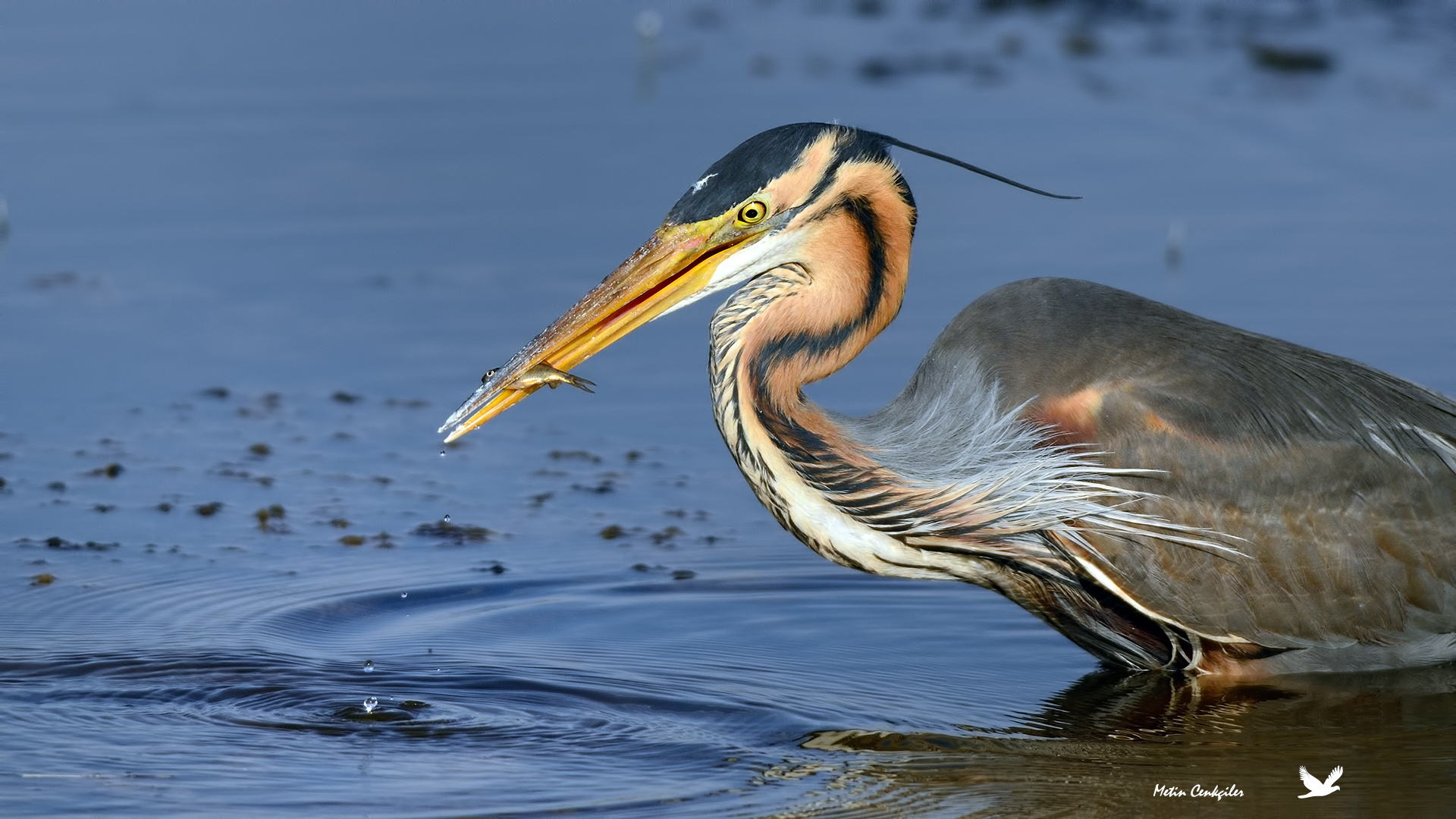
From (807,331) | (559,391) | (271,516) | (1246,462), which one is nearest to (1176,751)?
(1246,462)

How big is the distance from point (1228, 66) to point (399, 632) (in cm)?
837

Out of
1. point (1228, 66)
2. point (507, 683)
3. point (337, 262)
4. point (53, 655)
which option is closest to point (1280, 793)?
point (507, 683)

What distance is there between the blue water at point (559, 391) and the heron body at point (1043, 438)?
0.42 m

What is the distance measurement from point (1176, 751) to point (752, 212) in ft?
6.65

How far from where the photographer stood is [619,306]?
589cm

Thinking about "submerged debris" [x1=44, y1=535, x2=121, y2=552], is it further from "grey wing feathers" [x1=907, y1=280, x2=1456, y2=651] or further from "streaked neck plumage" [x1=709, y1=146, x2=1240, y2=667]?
"grey wing feathers" [x1=907, y1=280, x2=1456, y2=651]

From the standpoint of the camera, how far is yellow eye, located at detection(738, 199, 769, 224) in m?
5.84

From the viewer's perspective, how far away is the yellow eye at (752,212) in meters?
5.84

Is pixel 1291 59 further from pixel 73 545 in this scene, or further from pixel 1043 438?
pixel 73 545

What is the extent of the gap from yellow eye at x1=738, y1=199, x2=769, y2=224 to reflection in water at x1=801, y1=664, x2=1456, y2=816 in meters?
1.54

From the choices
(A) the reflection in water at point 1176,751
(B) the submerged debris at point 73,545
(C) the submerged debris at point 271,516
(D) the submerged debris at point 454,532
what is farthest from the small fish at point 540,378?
(B) the submerged debris at point 73,545

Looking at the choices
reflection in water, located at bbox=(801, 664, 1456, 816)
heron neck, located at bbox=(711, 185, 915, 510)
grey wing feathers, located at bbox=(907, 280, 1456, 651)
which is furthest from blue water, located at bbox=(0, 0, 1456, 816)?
heron neck, located at bbox=(711, 185, 915, 510)

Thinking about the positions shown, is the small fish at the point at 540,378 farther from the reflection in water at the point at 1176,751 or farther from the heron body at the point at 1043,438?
the reflection in water at the point at 1176,751

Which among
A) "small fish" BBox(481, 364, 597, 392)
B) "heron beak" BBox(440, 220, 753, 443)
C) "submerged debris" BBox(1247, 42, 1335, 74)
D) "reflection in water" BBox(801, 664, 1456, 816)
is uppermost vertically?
"submerged debris" BBox(1247, 42, 1335, 74)
